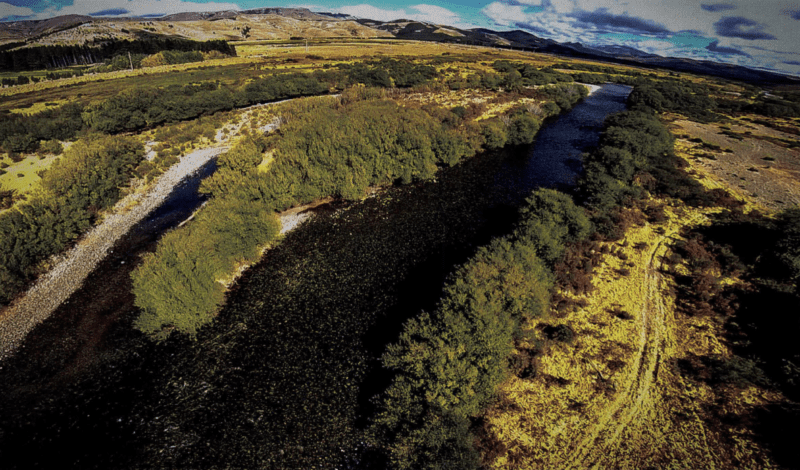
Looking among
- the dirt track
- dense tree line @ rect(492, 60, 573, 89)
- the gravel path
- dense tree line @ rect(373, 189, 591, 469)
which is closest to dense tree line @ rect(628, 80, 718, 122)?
dense tree line @ rect(492, 60, 573, 89)

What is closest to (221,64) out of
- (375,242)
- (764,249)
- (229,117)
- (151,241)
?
(229,117)

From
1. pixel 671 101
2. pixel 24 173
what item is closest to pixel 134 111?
pixel 24 173

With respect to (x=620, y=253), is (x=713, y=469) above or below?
below

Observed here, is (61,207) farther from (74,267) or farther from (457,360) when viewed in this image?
(457,360)

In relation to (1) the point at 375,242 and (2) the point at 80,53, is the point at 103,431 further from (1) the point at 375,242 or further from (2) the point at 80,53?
(2) the point at 80,53

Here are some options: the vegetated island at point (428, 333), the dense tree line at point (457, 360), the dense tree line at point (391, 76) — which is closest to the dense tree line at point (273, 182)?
the vegetated island at point (428, 333)

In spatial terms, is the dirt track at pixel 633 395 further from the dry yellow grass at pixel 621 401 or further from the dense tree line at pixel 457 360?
the dense tree line at pixel 457 360
